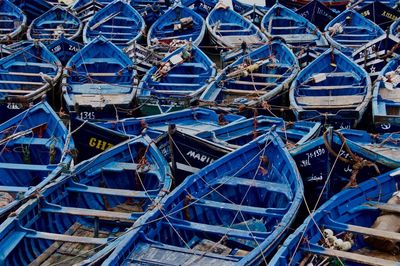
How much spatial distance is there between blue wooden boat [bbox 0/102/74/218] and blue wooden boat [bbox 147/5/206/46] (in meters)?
6.79

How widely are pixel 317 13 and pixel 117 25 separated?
7035mm

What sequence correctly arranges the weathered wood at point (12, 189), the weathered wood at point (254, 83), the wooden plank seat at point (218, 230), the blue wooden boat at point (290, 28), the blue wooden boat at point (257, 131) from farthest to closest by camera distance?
1. the blue wooden boat at point (290, 28)
2. the weathered wood at point (254, 83)
3. the blue wooden boat at point (257, 131)
4. the weathered wood at point (12, 189)
5. the wooden plank seat at point (218, 230)

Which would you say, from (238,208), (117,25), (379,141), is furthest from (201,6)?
(238,208)

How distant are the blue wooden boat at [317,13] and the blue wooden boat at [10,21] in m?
9.57

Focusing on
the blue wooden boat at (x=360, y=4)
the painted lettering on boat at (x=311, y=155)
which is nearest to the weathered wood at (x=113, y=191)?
the painted lettering on boat at (x=311, y=155)

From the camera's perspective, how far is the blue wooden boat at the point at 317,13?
21094mm

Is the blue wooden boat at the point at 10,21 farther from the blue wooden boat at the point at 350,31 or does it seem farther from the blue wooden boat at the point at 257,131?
the blue wooden boat at the point at 350,31

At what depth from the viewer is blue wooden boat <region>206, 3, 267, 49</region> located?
19.1m

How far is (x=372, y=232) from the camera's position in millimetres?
9188

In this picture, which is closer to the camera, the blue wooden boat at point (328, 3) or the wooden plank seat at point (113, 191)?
the wooden plank seat at point (113, 191)

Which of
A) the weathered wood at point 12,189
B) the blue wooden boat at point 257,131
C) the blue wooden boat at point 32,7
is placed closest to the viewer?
the weathered wood at point 12,189

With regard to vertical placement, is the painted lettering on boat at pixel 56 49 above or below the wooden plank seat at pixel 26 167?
above

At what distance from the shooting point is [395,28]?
19.2 meters

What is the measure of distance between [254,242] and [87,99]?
6.77m
